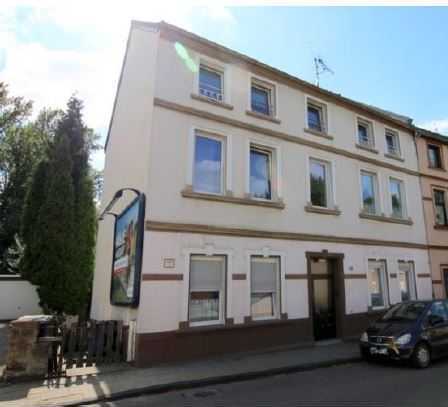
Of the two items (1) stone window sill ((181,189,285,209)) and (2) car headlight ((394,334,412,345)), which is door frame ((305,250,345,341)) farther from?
(2) car headlight ((394,334,412,345))

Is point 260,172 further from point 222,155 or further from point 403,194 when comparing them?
point 403,194

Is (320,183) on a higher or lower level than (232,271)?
→ higher

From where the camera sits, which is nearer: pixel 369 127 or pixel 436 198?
pixel 369 127

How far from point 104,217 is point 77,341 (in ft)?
20.6

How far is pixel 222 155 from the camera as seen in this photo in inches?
388

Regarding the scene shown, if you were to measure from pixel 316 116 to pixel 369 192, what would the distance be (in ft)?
12.9

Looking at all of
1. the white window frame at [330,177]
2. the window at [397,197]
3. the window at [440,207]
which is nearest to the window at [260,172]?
the white window frame at [330,177]

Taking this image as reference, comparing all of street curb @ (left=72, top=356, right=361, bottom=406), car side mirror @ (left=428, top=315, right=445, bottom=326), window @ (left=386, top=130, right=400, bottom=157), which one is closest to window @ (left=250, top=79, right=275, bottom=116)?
window @ (left=386, top=130, right=400, bottom=157)

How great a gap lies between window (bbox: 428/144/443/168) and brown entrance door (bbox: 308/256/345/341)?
31.0ft

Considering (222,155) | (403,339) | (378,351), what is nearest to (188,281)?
(222,155)

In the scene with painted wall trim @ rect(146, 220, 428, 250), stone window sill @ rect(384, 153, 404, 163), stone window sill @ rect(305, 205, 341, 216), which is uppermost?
stone window sill @ rect(384, 153, 404, 163)

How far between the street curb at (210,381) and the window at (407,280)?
640 centimetres

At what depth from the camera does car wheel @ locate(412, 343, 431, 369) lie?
7.42 m

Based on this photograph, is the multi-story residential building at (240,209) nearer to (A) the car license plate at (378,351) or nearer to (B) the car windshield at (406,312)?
(B) the car windshield at (406,312)
